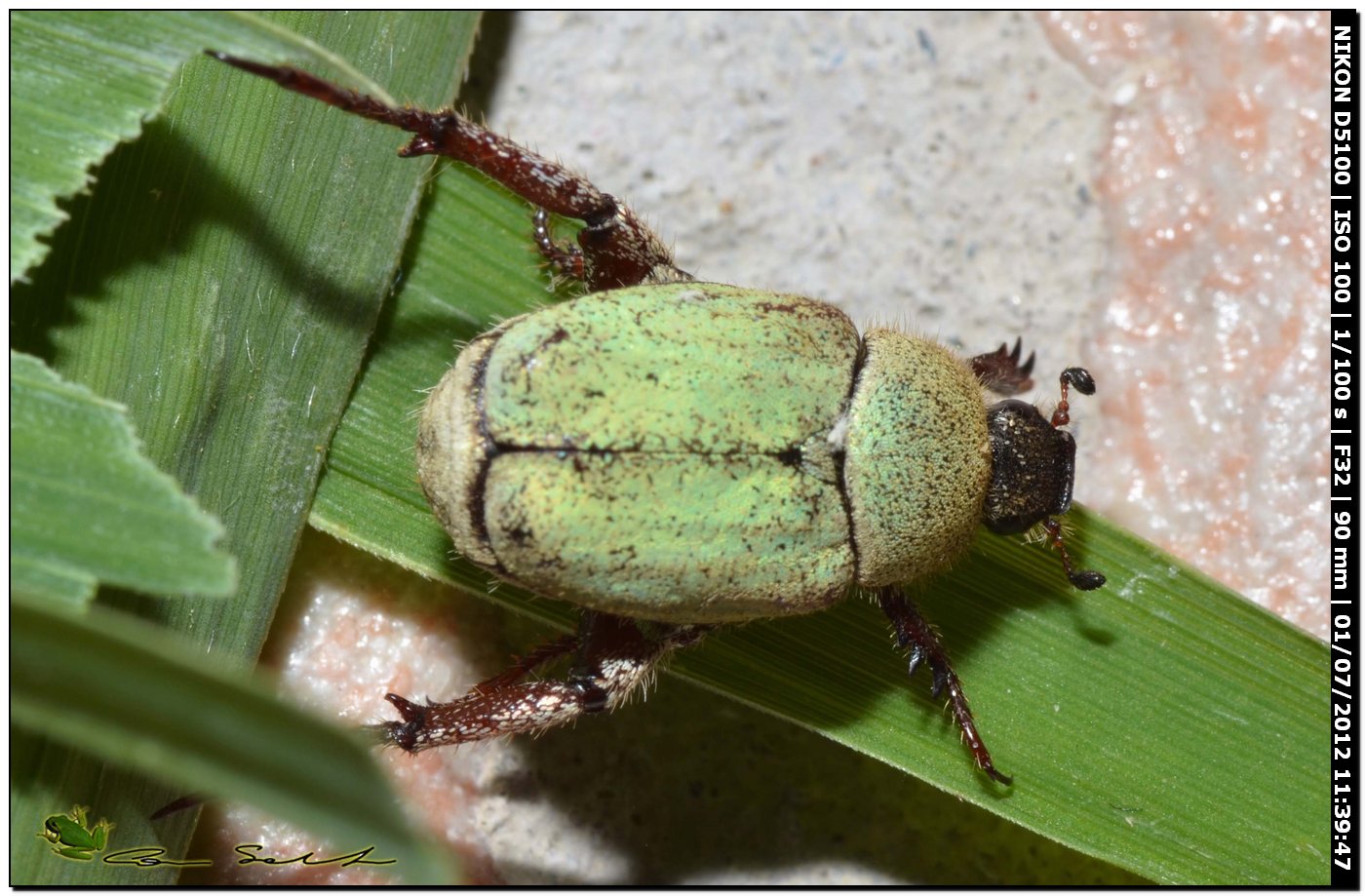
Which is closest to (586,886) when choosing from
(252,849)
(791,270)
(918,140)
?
(252,849)

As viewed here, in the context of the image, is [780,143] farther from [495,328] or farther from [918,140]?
[495,328]

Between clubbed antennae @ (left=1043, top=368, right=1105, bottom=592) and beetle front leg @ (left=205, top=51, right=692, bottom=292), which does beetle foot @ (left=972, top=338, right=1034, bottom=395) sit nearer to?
clubbed antennae @ (left=1043, top=368, right=1105, bottom=592)

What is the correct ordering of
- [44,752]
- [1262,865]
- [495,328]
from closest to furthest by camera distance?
[44,752] → [495,328] → [1262,865]

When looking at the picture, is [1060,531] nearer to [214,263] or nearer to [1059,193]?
[1059,193]

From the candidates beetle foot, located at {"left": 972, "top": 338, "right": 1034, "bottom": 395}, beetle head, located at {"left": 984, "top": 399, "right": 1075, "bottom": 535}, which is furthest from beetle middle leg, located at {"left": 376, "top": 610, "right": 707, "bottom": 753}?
beetle foot, located at {"left": 972, "top": 338, "right": 1034, "bottom": 395}

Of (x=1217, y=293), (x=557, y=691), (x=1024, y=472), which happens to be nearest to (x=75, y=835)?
(x=557, y=691)

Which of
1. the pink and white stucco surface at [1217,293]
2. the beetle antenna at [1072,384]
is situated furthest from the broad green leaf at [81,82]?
the pink and white stucco surface at [1217,293]

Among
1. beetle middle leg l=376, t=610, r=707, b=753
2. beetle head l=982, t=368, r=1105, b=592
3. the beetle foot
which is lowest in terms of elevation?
beetle middle leg l=376, t=610, r=707, b=753
